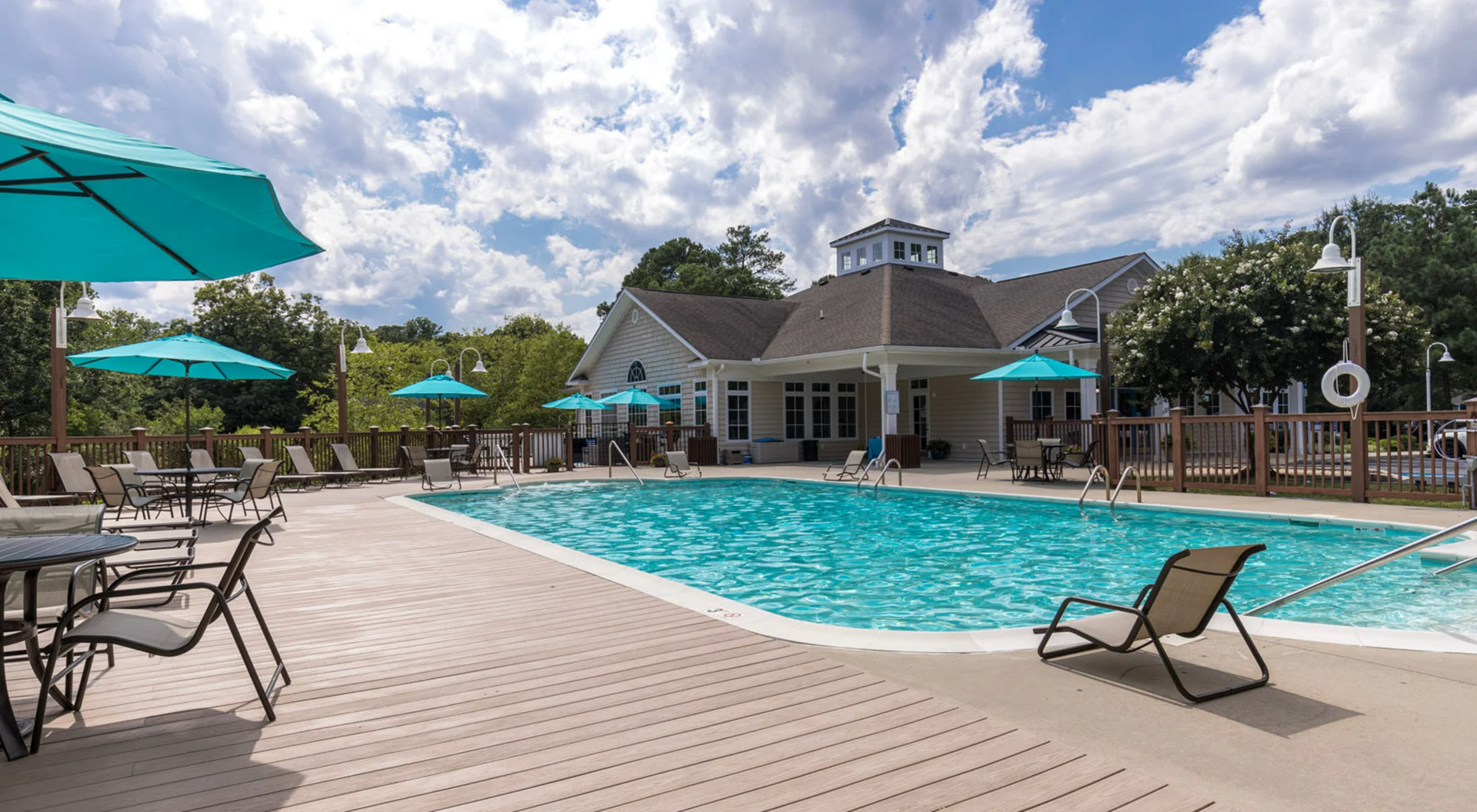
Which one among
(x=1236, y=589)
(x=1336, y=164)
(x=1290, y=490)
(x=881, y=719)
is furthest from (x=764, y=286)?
(x=881, y=719)

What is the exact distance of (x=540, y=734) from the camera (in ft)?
9.98

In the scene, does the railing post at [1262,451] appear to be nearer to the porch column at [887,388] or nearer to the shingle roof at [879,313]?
the porch column at [887,388]

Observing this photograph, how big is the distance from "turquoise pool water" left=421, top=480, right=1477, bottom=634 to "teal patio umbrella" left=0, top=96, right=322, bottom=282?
14.0ft

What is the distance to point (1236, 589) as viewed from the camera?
22.5ft

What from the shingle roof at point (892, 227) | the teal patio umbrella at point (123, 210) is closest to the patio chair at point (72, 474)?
the teal patio umbrella at point (123, 210)

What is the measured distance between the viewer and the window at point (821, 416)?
76.5 feet

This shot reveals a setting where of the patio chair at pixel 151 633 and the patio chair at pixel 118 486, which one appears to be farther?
the patio chair at pixel 118 486

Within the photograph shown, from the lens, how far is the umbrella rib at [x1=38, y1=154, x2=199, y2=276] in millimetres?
3303

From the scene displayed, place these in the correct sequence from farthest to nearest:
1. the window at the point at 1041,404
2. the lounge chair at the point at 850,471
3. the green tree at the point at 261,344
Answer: the green tree at the point at 261,344, the window at the point at 1041,404, the lounge chair at the point at 850,471

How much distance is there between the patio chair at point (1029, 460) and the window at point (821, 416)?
324 inches

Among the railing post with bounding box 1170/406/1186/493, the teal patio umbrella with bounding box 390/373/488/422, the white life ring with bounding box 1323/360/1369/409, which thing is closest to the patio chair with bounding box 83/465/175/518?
the teal patio umbrella with bounding box 390/373/488/422

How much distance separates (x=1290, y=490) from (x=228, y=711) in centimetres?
1340

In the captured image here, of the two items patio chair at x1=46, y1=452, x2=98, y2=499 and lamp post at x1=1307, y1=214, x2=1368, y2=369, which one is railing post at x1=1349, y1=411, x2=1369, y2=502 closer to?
lamp post at x1=1307, y1=214, x2=1368, y2=369

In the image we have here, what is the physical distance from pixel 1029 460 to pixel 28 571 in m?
14.6
